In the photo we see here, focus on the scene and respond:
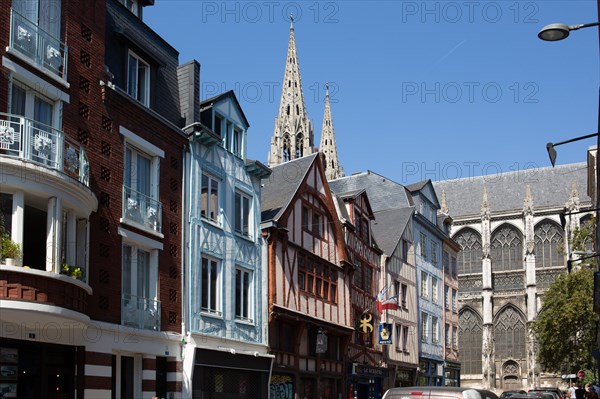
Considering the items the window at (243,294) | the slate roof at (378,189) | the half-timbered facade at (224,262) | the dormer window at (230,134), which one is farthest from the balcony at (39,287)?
the slate roof at (378,189)

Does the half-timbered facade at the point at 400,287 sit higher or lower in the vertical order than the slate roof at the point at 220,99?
lower

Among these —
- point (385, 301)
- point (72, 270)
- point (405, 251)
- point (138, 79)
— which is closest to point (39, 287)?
point (72, 270)

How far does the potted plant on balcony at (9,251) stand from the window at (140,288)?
510cm

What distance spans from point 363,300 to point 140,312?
59.9 feet

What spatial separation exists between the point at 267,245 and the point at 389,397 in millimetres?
17673

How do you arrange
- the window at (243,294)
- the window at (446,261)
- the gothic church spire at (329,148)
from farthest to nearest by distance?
the gothic church spire at (329,148) → the window at (446,261) → the window at (243,294)

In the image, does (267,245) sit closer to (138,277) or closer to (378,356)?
(138,277)

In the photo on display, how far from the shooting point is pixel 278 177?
109 ft

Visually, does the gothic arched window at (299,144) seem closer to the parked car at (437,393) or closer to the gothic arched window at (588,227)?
the gothic arched window at (588,227)

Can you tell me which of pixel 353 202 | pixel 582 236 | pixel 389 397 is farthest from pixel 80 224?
pixel 582 236

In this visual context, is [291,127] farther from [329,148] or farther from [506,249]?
[506,249]

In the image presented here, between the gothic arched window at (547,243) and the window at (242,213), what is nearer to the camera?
the window at (242,213)

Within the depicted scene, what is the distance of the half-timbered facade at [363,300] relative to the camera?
1442 inches

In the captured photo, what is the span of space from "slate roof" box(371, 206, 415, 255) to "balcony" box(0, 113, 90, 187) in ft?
82.9
